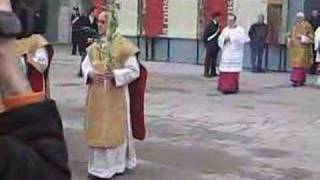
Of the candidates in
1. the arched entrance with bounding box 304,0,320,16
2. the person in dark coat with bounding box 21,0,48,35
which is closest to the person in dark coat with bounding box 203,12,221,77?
the arched entrance with bounding box 304,0,320,16

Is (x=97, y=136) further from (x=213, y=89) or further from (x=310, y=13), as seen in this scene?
(x=310, y=13)

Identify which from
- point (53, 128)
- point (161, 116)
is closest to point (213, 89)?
point (161, 116)

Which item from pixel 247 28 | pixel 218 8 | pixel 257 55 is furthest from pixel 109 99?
pixel 218 8

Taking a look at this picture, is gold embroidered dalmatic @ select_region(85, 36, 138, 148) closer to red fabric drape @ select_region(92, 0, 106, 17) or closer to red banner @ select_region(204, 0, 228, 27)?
red fabric drape @ select_region(92, 0, 106, 17)

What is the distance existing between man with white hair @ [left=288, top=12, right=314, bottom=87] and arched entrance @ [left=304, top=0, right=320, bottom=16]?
2770 millimetres

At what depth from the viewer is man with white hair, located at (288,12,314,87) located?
1739 cm

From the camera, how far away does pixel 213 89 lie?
16750 mm

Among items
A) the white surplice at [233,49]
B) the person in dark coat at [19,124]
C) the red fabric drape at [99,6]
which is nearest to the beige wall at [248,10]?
the red fabric drape at [99,6]

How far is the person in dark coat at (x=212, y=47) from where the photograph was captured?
19.5 metres

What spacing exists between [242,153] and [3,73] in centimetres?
843

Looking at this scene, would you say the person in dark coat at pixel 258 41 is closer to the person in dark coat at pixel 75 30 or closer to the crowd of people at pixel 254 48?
the crowd of people at pixel 254 48

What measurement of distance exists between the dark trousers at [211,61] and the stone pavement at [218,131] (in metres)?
0.73

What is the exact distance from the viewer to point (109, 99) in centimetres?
786

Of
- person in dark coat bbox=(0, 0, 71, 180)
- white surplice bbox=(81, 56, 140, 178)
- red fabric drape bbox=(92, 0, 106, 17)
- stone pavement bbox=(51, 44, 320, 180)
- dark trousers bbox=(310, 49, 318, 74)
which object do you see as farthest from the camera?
dark trousers bbox=(310, 49, 318, 74)
